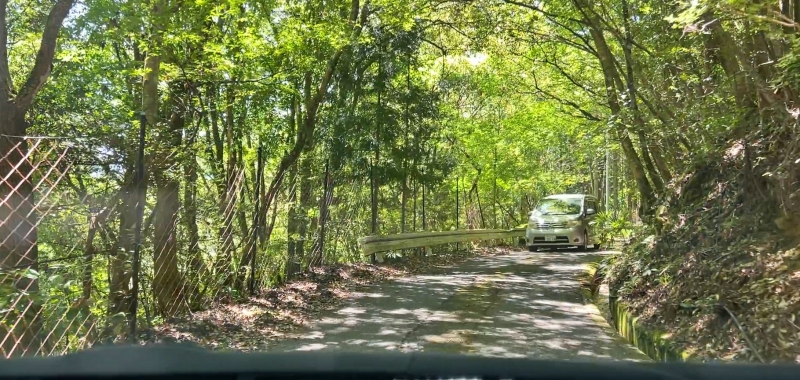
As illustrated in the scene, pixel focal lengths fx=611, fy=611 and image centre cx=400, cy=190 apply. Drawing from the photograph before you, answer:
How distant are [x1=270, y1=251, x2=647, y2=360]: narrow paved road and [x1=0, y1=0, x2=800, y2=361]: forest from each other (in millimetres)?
824

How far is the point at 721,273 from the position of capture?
19.2 feet

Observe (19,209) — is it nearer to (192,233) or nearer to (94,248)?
(94,248)

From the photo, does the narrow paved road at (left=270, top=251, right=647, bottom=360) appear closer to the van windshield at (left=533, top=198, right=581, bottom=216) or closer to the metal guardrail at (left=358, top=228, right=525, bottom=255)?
the metal guardrail at (left=358, top=228, right=525, bottom=255)

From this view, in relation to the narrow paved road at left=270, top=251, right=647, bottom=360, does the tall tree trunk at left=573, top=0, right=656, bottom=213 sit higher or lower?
higher

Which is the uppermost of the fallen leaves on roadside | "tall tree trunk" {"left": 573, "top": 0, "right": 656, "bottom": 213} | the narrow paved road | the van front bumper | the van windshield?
"tall tree trunk" {"left": 573, "top": 0, "right": 656, "bottom": 213}

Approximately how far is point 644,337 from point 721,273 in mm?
952

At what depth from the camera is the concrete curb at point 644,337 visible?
515 centimetres

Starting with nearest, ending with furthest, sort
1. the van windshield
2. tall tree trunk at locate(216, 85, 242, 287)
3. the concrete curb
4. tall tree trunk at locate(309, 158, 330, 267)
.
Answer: the concrete curb < tall tree trunk at locate(216, 85, 242, 287) < tall tree trunk at locate(309, 158, 330, 267) < the van windshield

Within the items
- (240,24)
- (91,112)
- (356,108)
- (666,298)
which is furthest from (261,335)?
(356,108)

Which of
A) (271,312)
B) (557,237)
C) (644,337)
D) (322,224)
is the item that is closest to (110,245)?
(271,312)

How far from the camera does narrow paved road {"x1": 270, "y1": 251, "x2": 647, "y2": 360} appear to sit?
20.0ft

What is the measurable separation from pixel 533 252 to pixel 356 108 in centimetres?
793

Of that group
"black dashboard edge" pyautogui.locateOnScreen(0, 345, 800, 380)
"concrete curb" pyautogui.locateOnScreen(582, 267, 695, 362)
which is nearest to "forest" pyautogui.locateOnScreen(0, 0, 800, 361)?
"concrete curb" pyautogui.locateOnScreen(582, 267, 695, 362)

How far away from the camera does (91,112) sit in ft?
26.3
